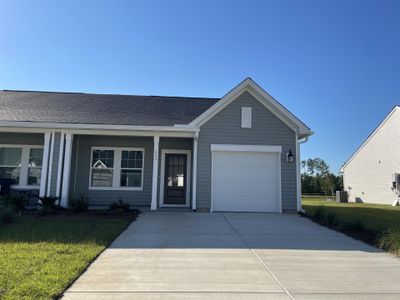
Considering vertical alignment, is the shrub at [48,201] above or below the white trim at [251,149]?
below

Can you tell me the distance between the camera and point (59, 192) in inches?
496

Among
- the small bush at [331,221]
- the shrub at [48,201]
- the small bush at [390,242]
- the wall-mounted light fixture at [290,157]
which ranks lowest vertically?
the small bush at [390,242]

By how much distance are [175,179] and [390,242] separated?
863 cm

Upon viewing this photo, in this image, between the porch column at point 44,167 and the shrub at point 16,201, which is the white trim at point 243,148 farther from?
the shrub at point 16,201

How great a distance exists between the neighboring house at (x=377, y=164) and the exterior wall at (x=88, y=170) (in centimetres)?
1734

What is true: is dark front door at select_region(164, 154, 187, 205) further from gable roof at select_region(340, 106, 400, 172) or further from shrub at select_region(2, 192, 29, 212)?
gable roof at select_region(340, 106, 400, 172)

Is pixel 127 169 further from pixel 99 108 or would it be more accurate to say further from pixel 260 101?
pixel 260 101

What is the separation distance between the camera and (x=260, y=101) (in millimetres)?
13383

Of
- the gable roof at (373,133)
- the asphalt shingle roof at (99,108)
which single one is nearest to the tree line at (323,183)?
the gable roof at (373,133)

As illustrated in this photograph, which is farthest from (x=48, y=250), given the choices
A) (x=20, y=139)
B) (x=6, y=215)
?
(x=20, y=139)

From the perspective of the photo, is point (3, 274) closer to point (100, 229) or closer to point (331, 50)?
point (100, 229)

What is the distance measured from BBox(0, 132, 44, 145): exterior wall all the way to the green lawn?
4.69m

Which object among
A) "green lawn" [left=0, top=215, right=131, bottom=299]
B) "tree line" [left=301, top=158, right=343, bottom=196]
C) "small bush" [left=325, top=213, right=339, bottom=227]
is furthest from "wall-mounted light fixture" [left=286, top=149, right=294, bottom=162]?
"tree line" [left=301, top=158, right=343, bottom=196]

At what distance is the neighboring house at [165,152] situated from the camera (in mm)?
12773
